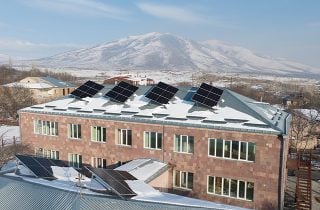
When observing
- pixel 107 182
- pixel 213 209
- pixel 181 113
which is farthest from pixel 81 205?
pixel 181 113

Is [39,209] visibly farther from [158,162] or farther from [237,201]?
[237,201]

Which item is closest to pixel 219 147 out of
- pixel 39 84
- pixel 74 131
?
pixel 74 131

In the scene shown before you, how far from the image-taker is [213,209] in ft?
50.5

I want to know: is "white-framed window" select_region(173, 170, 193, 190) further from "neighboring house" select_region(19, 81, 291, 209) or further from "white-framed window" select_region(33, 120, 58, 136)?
"white-framed window" select_region(33, 120, 58, 136)

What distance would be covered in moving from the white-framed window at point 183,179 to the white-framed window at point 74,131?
9.47 m

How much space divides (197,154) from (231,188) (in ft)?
10.9

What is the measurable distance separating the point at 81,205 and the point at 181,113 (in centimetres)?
1173

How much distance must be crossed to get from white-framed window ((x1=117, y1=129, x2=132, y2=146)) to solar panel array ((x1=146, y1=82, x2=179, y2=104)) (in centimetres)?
340

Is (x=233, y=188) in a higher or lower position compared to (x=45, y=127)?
lower

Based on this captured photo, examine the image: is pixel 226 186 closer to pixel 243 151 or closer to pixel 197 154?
pixel 243 151

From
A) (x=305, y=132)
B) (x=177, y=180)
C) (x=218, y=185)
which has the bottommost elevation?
(x=305, y=132)

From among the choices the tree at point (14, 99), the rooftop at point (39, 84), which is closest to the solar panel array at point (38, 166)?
the tree at point (14, 99)

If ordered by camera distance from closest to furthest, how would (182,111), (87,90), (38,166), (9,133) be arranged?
(38,166) → (182,111) → (87,90) → (9,133)

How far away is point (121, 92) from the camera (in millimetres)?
29766
